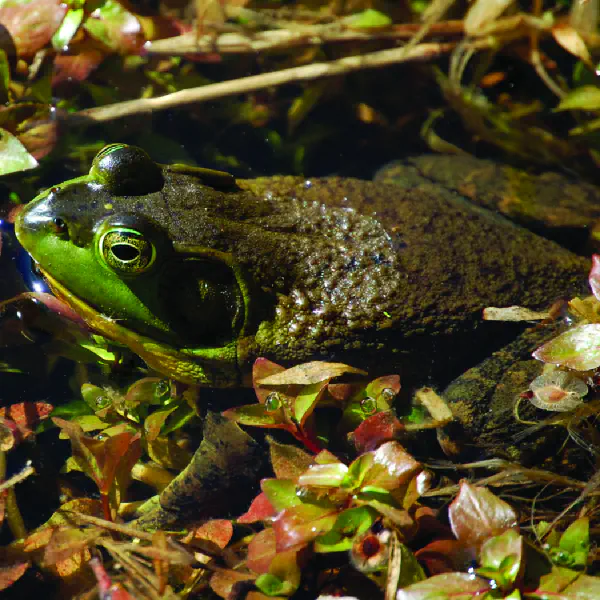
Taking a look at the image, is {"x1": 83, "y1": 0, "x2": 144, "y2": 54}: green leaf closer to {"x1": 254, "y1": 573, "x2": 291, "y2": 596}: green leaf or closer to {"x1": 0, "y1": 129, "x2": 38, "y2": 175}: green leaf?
{"x1": 0, "y1": 129, "x2": 38, "y2": 175}: green leaf

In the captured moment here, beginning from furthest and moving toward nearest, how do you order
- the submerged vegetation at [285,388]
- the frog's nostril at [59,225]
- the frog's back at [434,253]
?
the frog's back at [434,253], the frog's nostril at [59,225], the submerged vegetation at [285,388]

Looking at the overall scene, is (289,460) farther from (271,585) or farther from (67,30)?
(67,30)

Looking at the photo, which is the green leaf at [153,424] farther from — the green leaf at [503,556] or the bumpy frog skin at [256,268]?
the green leaf at [503,556]

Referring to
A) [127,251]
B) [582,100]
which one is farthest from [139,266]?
[582,100]

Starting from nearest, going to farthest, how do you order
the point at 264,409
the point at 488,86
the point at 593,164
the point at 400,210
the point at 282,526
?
the point at 282,526, the point at 264,409, the point at 400,210, the point at 593,164, the point at 488,86

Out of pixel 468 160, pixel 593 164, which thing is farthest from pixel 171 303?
pixel 593 164

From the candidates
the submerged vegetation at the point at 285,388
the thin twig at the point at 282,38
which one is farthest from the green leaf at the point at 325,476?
the thin twig at the point at 282,38

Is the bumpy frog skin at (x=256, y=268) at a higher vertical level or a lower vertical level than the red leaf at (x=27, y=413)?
higher

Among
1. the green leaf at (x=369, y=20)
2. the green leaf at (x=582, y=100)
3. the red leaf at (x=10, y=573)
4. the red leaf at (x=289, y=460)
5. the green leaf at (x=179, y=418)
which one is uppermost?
the green leaf at (x=369, y=20)

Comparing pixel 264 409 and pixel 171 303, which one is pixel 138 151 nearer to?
pixel 171 303
